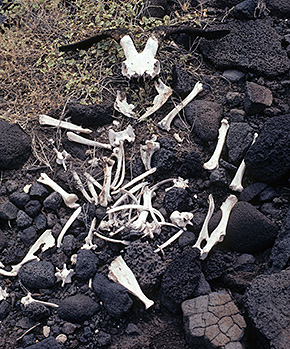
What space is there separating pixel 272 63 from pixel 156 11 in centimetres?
133

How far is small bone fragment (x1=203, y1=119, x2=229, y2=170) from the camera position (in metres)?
3.73

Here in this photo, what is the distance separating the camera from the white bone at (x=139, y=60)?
408cm

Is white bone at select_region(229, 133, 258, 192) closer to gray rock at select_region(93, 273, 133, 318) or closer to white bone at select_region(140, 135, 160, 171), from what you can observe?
white bone at select_region(140, 135, 160, 171)

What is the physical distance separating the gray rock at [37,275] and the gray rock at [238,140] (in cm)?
168

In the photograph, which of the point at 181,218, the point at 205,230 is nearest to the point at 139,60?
the point at 181,218

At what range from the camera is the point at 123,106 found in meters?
4.10

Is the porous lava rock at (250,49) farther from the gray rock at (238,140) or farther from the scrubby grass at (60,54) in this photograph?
the gray rock at (238,140)

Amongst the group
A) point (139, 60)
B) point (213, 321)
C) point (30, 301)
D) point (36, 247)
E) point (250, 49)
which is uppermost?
point (139, 60)

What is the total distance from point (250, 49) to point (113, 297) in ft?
8.40

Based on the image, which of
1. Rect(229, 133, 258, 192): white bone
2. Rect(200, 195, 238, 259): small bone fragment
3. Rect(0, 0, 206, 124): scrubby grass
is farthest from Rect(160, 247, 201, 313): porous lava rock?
Rect(0, 0, 206, 124): scrubby grass

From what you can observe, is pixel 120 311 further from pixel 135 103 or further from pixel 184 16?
pixel 184 16

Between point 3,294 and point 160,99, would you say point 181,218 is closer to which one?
point 160,99

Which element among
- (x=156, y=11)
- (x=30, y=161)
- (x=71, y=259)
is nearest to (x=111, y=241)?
(x=71, y=259)

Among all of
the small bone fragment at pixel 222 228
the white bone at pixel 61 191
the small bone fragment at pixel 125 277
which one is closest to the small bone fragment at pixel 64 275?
the small bone fragment at pixel 125 277
